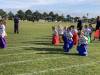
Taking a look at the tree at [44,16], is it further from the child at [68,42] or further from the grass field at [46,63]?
the grass field at [46,63]

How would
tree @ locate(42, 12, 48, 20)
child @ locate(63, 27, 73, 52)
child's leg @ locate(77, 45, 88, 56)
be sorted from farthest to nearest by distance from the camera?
1. tree @ locate(42, 12, 48, 20)
2. child @ locate(63, 27, 73, 52)
3. child's leg @ locate(77, 45, 88, 56)

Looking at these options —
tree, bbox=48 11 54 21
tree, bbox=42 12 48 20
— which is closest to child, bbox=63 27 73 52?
tree, bbox=48 11 54 21

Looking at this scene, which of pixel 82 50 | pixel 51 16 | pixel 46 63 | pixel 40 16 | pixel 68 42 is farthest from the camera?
pixel 51 16

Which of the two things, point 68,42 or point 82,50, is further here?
point 68,42

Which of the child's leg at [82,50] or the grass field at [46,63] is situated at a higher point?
the child's leg at [82,50]

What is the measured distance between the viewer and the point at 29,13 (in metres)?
118

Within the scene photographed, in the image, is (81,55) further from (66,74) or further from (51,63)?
(66,74)

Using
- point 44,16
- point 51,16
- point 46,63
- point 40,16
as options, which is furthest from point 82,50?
point 51,16

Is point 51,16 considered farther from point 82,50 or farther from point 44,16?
point 82,50

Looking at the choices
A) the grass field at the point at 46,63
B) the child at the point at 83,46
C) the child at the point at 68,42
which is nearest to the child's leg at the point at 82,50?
the child at the point at 83,46

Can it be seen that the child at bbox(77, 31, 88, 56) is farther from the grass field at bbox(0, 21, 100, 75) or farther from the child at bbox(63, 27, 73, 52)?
the child at bbox(63, 27, 73, 52)

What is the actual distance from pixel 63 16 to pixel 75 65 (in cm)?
10050

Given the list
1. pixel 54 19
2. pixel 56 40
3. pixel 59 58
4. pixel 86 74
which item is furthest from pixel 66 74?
pixel 54 19

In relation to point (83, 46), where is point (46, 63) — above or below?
below
